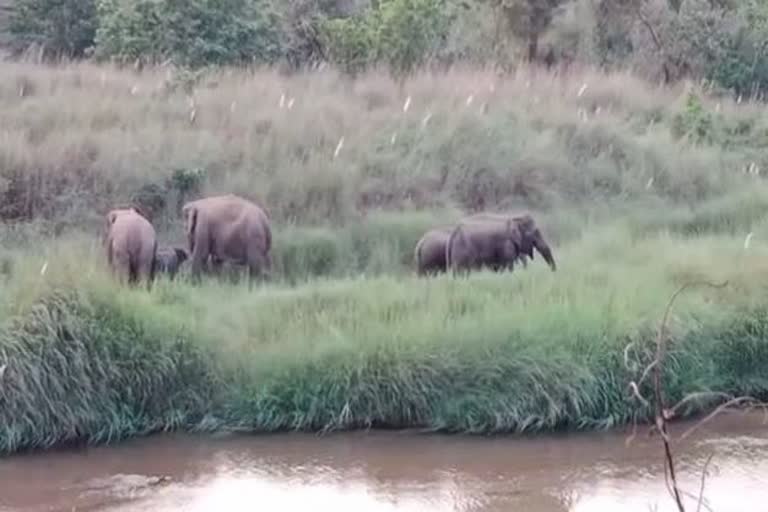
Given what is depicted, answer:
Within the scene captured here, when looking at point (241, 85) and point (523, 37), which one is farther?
point (523, 37)

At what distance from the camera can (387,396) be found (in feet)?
31.7

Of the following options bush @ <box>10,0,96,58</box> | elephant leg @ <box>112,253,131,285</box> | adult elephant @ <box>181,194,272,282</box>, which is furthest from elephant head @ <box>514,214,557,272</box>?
bush @ <box>10,0,96,58</box>

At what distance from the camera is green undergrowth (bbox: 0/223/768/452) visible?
9297 mm

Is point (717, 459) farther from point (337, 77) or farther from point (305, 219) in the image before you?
point (337, 77)

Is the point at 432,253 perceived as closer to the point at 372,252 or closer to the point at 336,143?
the point at 372,252

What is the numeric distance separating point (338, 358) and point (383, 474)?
106 cm

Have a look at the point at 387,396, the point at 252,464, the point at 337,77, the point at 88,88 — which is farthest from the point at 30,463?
the point at 337,77

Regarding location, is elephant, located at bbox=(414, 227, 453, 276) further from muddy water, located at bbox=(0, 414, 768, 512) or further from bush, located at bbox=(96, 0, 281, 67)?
bush, located at bbox=(96, 0, 281, 67)

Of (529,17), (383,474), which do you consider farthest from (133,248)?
(529,17)

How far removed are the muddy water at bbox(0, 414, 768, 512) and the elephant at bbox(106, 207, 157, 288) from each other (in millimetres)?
2241

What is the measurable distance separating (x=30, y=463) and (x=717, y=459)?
437cm

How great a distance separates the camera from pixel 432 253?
12.6 metres

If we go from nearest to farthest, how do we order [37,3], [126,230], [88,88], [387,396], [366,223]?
1. [387,396]
2. [126,230]
3. [366,223]
4. [88,88]
5. [37,3]

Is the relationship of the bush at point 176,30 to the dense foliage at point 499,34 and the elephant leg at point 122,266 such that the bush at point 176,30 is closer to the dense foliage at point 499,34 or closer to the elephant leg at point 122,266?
the dense foliage at point 499,34
